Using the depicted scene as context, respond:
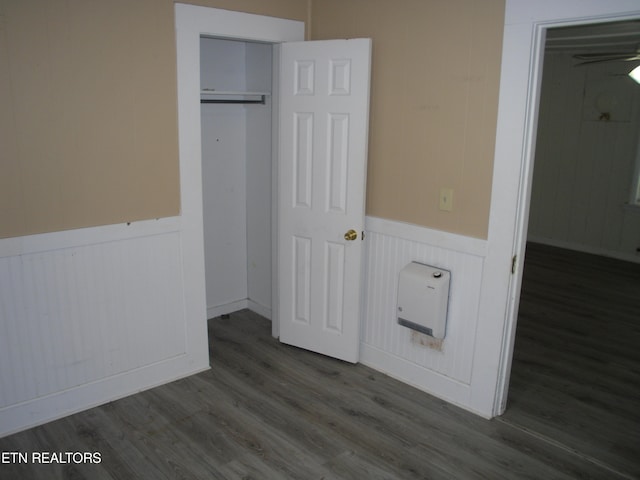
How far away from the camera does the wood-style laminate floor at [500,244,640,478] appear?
290cm

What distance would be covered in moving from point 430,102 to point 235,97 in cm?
166

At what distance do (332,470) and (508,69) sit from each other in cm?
212

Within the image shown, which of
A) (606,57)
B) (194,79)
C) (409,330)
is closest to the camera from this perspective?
(194,79)

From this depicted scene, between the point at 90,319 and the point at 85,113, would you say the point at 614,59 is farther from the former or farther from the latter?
the point at 90,319

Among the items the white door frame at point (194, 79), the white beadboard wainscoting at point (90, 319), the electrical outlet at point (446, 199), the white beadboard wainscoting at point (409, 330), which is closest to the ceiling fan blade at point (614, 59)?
the electrical outlet at point (446, 199)

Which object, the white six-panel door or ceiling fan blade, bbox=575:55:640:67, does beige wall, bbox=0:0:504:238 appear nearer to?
the white six-panel door

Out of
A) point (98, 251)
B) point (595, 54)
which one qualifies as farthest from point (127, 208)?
point (595, 54)

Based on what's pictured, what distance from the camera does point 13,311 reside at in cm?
271

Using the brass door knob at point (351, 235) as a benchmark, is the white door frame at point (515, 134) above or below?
above

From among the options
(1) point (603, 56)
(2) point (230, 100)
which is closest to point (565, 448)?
(2) point (230, 100)

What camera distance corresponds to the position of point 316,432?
2.86 metres

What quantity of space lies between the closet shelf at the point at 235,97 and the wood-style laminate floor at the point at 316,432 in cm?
185

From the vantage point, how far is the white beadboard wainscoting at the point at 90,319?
2.74m

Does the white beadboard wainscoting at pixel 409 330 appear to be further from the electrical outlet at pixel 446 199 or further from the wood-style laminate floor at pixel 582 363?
the wood-style laminate floor at pixel 582 363
